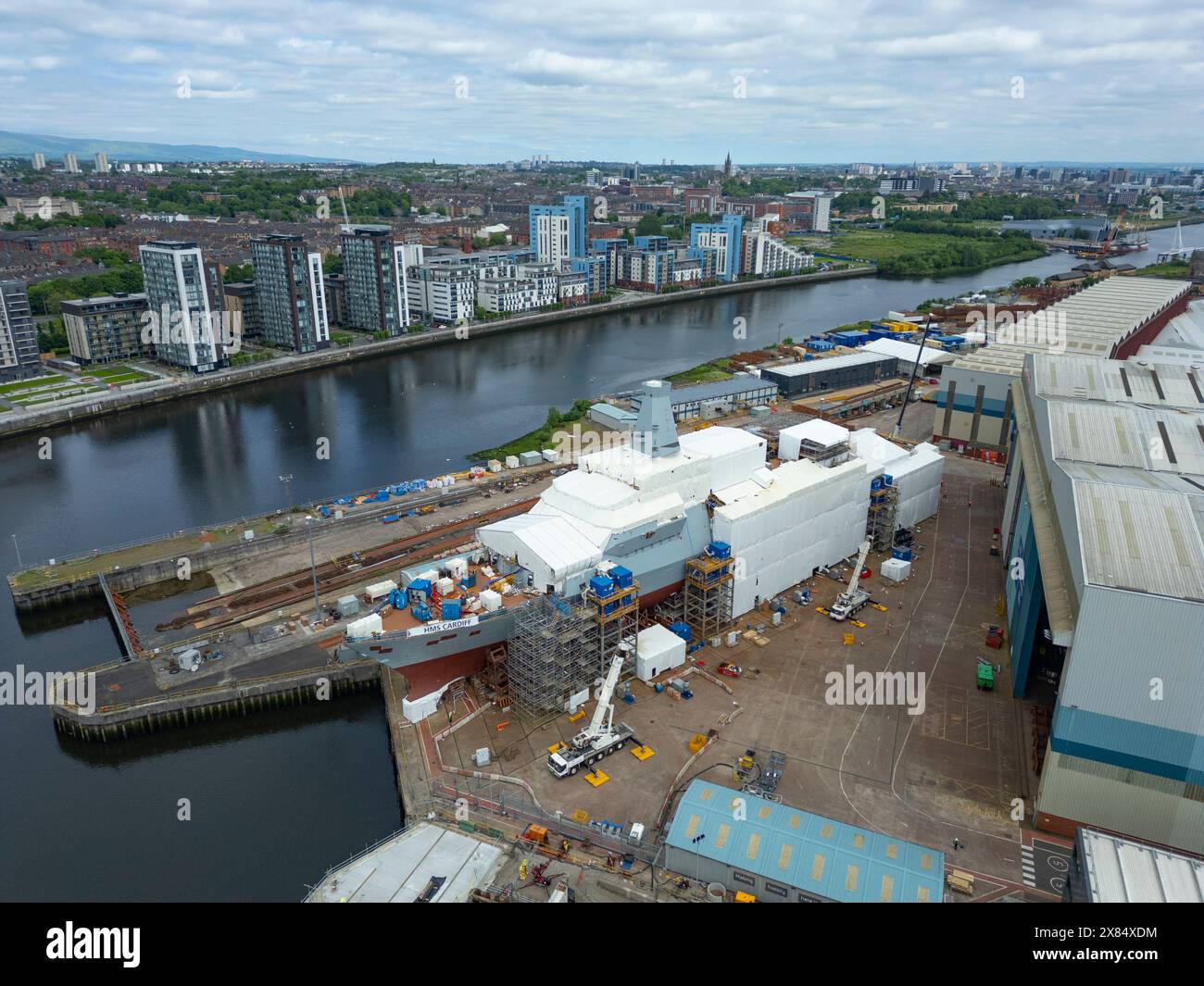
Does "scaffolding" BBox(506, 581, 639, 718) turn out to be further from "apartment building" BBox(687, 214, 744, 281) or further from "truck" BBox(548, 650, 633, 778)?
"apartment building" BBox(687, 214, 744, 281)

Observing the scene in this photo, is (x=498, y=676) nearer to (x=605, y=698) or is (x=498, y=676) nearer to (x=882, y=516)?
(x=605, y=698)

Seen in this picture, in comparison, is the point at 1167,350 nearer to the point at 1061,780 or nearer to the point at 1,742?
the point at 1061,780

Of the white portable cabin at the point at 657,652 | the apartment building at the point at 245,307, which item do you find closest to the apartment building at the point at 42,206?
the apartment building at the point at 245,307

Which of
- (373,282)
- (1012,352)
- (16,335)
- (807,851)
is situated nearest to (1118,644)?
(807,851)

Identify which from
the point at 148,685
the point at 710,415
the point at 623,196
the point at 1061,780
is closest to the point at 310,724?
the point at 148,685

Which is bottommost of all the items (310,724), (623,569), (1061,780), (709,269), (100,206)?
(310,724)

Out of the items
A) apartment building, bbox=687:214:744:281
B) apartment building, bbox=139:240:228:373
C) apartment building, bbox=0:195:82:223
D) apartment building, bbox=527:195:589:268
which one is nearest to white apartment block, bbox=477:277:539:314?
apartment building, bbox=527:195:589:268
